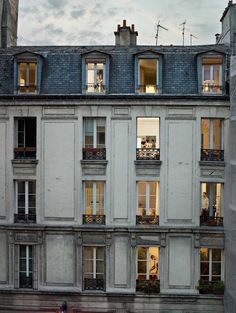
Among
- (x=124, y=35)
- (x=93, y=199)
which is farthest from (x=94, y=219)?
(x=124, y=35)

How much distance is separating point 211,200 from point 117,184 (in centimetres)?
437

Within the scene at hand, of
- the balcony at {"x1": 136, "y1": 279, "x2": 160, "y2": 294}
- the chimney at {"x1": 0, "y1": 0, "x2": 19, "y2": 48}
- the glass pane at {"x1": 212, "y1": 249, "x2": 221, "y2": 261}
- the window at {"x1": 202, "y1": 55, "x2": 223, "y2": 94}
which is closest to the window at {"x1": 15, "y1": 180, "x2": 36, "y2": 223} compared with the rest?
the balcony at {"x1": 136, "y1": 279, "x2": 160, "y2": 294}

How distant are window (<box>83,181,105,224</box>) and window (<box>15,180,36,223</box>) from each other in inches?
96.8

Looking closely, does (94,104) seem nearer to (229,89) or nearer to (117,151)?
(117,151)

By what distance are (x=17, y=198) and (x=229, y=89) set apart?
428 inches

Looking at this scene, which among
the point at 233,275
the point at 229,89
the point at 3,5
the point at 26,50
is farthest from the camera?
the point at 3,5

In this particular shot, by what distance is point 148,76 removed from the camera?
17.4 metres

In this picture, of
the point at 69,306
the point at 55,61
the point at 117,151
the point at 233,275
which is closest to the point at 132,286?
the point at 69,306

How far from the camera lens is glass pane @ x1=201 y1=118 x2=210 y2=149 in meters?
17.1

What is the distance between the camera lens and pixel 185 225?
16922mm

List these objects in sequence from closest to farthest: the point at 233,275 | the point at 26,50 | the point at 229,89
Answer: the point at 233,275, the point at 229,89, the point at 26,50

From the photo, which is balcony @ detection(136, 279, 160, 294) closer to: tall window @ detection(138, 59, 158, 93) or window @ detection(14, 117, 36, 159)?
window @ detection(14, 117, 36, 159)

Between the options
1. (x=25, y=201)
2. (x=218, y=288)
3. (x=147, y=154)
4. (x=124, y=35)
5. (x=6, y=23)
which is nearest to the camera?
(x=218, y=288)

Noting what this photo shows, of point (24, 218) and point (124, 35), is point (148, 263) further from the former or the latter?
point (124, 35)
